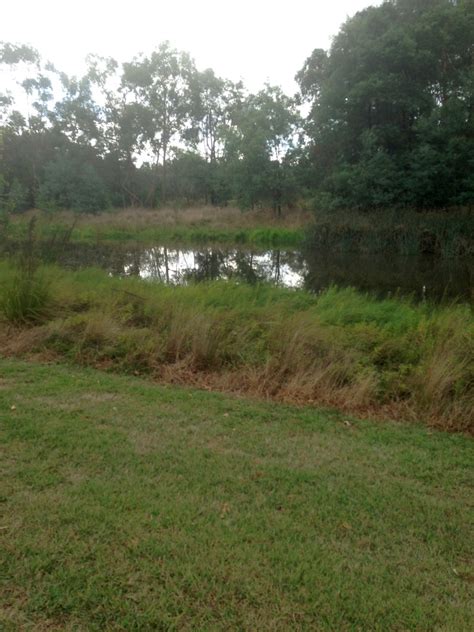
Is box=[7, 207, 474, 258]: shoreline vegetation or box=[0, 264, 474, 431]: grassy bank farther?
box=[7, 207, 474, 258]: shoreline vegetation

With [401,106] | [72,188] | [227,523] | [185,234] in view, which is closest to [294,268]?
[185,234]

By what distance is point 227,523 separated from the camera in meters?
2.63

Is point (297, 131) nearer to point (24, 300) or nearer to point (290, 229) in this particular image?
point (290, 229)

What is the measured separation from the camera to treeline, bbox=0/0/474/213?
82.9 feet

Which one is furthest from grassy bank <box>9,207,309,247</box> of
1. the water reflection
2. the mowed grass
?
the mowed grass

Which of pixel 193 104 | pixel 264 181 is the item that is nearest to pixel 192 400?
pixel 264 181

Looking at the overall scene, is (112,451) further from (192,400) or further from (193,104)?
(193,104)

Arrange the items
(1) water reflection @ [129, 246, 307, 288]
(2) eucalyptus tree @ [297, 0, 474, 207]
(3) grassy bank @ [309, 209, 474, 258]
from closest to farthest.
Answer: (1) water reflection @ [129, 246, 307, 288], (3) grassy bank @ [309, 209, 474, 258], (2) eucalyptus tree @ [297, 0, 474, 207]

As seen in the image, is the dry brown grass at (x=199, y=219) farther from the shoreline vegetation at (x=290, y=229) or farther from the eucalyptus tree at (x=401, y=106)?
the eucalyptus tree at (x=401, y=106)

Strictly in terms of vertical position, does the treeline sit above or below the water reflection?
above

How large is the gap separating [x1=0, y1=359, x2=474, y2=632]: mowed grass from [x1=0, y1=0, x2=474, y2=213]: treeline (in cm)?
916

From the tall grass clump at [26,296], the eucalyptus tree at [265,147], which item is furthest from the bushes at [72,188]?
the tall grass clump at [26,296]

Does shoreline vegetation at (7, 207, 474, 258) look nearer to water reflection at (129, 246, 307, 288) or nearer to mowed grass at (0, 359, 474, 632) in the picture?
water reflection at (129, 246, 307, 288)

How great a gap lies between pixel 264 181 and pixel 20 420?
32.1 metres
